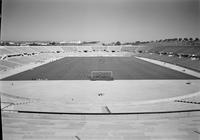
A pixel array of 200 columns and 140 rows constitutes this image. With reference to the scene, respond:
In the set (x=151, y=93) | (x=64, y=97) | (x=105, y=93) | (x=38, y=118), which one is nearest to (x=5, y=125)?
(x=38, y=118)

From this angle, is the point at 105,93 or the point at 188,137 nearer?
the point at 188,137

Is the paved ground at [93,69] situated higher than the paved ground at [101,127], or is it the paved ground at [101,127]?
the paved ground at [101,127]

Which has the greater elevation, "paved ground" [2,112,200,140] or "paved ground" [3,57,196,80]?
"paved ground" [2,112,200,140]

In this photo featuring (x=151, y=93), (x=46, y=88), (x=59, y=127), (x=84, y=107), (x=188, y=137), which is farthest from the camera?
(x=46, y=88)

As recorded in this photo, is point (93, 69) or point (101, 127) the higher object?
point (101, 127)

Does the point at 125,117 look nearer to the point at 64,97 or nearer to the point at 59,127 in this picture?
the point at 59,127

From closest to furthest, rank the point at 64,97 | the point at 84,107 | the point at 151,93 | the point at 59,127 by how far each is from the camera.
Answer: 1. the point at 59,127
2. the point at 84,107
3. the point at 64,97
4. the point at 151,93

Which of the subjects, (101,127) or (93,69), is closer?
(101,127)

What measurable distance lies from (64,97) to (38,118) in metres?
8.83

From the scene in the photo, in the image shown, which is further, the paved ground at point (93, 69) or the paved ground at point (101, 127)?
the paved ground at point (93, 69)

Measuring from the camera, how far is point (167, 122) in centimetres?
880

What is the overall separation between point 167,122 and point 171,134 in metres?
1.15

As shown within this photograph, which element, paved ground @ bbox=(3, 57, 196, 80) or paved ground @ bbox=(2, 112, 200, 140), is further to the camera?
paved ground @ bbox=(3, 57, 196, 80)

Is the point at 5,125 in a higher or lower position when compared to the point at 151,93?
higher
